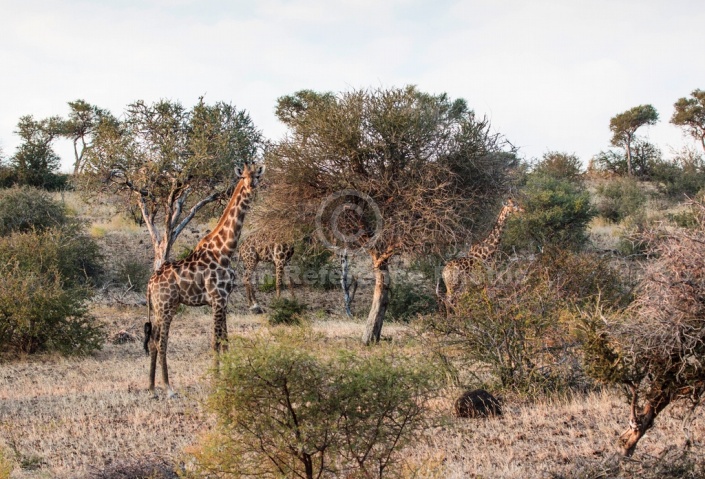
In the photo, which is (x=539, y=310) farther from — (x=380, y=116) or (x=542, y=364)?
(x=380, y=116)

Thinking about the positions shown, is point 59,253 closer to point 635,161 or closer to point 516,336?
point 516,336

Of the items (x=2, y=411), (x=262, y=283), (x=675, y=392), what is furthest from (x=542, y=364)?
(x=262, y=283)

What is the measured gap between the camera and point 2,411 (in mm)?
9969

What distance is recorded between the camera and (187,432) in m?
8.72

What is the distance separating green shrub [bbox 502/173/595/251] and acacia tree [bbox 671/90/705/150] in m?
18.1

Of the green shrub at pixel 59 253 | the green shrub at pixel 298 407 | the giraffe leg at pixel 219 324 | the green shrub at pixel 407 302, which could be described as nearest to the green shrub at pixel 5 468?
the green shrub at pixel 298 407

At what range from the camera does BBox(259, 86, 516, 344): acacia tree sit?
1438 centimetres

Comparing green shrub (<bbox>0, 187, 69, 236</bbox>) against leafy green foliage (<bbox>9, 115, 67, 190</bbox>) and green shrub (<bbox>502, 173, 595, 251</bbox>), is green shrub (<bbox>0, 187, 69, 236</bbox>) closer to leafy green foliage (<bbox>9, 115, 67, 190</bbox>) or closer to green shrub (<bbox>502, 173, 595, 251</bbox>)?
leafy green foliage (<bbox>9, 115, 67, 190</bbox>)

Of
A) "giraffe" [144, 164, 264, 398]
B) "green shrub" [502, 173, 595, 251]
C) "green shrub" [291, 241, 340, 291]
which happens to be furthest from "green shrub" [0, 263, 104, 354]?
"green shrub" [502, 173, 595, 251]

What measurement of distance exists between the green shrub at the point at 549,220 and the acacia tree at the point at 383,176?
9366 mm

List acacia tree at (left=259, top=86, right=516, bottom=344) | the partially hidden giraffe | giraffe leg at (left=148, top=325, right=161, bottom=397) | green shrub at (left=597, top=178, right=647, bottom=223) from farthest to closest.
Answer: green shrub at (left=597, top=178, right=647, bottom=223), the partially hidden giraffe, acacia tree at (left=259, top=86, right=516, bottom=344), giraffe leg at (left=148, top=325, right=161, bottom=397)

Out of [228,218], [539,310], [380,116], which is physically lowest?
[539,310]

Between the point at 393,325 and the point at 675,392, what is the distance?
12.7 metres

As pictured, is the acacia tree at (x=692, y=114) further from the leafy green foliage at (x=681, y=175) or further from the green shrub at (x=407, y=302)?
the green shrub at (x=407, y=302)
